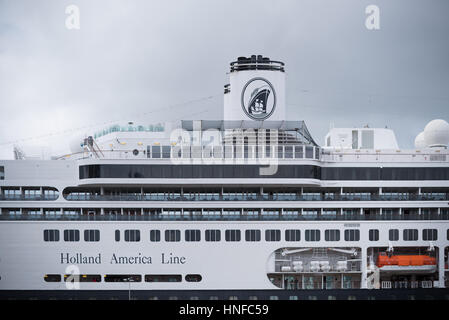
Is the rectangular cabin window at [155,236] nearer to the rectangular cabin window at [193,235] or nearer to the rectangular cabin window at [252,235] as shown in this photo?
the rectangular cabin window at [193,235]

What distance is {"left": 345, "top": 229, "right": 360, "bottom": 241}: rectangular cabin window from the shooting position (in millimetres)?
24516

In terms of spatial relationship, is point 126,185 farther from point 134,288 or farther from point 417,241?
point 417,241

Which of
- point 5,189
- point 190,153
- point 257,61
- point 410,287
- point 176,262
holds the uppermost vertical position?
point 257,61

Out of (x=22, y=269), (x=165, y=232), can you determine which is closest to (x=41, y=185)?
(x=22, y=269)

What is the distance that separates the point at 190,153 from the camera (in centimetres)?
2459

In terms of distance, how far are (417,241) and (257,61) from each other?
40.1ft

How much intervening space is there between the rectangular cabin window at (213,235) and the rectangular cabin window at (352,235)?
6124 millimetres

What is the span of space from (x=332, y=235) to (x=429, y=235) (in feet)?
16.2

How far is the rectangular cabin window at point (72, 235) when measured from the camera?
945 inches

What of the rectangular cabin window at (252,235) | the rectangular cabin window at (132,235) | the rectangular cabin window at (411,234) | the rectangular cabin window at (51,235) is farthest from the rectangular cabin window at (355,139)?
the rectangular cabin window at (51,235)

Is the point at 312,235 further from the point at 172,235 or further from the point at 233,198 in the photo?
the point at 172,235

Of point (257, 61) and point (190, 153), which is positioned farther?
point (257, 61)

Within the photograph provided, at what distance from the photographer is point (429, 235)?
25.1 metres

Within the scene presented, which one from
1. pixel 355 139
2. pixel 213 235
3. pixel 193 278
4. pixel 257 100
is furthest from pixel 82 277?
pixel 355 139
